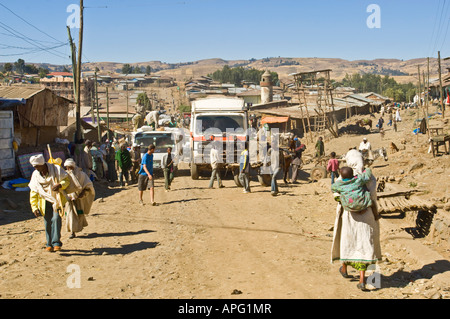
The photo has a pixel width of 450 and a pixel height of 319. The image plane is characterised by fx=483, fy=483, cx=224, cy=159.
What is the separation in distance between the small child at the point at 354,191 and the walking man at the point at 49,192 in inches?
176

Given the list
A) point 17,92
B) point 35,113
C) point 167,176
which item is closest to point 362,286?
point 167,176

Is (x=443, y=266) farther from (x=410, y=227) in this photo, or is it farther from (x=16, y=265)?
(x=16, y=265)

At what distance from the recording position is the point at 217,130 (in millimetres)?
17969

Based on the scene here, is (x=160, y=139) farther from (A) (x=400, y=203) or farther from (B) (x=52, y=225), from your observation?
(B) (x=52, y=225)

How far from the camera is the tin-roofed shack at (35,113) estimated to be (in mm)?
A: 16719

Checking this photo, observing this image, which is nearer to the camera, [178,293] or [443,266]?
[178,293]

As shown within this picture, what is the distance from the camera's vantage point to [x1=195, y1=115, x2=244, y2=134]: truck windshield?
1809 cm

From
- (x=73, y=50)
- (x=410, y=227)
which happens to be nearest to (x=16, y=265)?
(x=410, y=227)

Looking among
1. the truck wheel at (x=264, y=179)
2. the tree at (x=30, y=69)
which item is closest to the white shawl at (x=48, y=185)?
the truck wheel at (x=264, y=179)

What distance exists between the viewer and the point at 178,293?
20.5 feet

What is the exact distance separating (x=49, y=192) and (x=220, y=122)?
10885 millimetres

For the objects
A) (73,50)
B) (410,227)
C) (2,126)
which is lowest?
(410,227)
